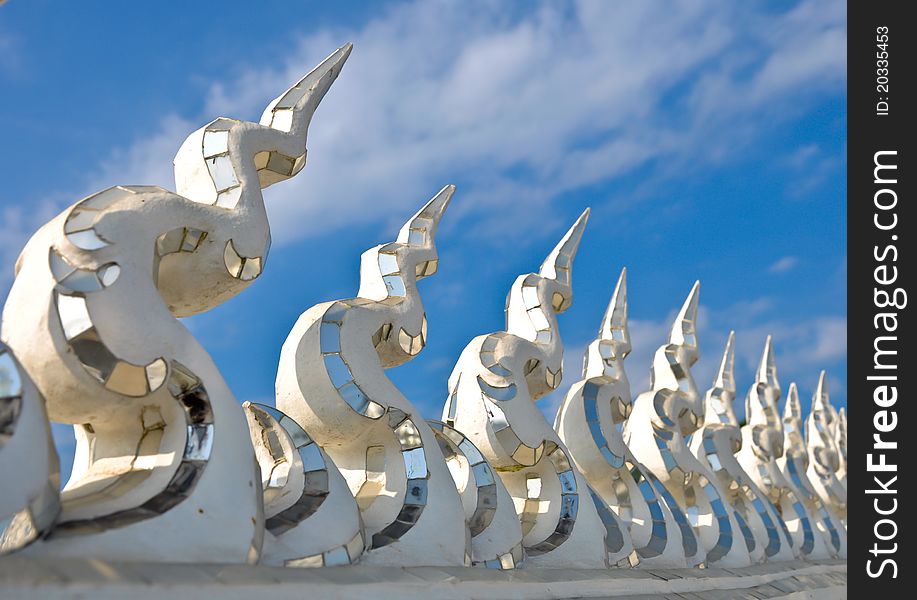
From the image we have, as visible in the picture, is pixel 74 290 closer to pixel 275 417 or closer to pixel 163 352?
pixel 163 352

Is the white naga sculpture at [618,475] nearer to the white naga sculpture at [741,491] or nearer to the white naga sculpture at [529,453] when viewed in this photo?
the white naga sculpture at [529,453]

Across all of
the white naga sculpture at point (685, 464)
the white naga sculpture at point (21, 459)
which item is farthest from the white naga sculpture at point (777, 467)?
the white naga sculpture at point (21, 459)

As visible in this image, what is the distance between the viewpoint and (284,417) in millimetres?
4555

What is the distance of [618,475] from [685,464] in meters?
1.45

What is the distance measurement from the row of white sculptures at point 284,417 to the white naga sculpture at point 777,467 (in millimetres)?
2667

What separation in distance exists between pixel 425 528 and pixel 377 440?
0.50 meters

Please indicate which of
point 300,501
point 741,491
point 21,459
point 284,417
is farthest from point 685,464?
point 21,459

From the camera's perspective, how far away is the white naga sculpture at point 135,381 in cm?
353

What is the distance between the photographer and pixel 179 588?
11.1ft

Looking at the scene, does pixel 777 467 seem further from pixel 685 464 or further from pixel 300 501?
pixel 300 501

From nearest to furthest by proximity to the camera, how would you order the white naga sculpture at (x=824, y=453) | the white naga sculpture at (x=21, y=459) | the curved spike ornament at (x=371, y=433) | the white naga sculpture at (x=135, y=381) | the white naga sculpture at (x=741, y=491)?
the white naga sculpture at (x=21, y=459) < the white naga sculpture at (x=135, y=381) < the curved spike ornament at (x=371, y=433) < the white naga sculpture at (x=741, y=491) < the white naga sculpture at (x=824, y=453)

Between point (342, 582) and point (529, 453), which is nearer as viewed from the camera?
point (342, 582)

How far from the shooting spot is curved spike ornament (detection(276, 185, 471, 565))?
4.75 meters

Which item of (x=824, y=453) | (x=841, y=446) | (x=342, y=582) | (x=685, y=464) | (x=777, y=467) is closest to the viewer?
(x=342, y=582)
